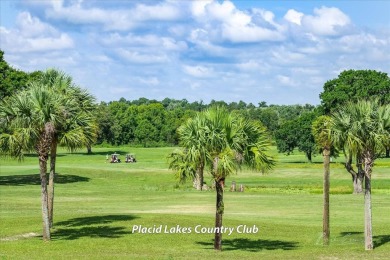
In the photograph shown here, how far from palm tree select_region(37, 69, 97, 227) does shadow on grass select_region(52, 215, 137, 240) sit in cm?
141

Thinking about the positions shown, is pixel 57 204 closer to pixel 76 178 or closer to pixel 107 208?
pixel 107 208

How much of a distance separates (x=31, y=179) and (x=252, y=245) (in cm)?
5493

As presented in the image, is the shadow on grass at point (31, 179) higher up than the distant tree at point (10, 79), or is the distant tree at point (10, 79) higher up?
the distant tree at point (10, 79)

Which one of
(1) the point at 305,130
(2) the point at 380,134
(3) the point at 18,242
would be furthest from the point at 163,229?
(1) the point at 305,130

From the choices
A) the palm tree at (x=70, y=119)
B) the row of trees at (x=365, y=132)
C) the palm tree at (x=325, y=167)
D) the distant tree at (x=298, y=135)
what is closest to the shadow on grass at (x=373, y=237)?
the palm tree at (x=325, y=167)

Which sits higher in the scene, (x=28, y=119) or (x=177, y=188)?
(x=28, y=119)

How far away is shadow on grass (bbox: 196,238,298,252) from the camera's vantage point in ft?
110

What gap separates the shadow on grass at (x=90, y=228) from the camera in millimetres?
36812

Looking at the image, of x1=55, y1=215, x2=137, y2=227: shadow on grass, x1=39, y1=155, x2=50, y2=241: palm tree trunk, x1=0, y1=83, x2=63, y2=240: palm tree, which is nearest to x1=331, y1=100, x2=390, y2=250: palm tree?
x1=0, y1=83, x2=63, y2=240: palm tree

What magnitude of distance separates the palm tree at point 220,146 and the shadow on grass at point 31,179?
51597 mm

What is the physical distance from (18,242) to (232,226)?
12.5 metres

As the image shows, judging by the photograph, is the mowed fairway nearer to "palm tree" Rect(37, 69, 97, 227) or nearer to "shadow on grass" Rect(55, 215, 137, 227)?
"shadow on grass" Rect(55, 215, 137, 227)

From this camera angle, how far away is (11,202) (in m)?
56.6

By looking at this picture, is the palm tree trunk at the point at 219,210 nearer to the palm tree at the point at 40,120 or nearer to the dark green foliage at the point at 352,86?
the palm tree at the point at 40,120
